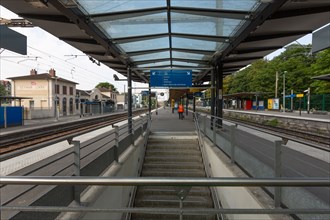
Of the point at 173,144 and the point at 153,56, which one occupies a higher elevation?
the point at 153,56

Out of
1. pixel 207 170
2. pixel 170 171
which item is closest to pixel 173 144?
pixel 170 171

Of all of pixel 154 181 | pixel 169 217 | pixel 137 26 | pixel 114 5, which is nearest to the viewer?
pixel 154 181

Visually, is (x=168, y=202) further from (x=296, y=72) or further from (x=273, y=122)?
(x=296, y=72)

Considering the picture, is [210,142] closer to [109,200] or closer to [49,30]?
[109,200]

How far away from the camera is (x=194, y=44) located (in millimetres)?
9797

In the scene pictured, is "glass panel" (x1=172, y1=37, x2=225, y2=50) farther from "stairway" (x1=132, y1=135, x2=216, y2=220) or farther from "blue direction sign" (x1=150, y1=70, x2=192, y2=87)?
"stairway" (x1=132, y1=135, x2=216, y2=220)

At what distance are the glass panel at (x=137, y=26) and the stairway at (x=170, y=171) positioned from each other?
4.14m

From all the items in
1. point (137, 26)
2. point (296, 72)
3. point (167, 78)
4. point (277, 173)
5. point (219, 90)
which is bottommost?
point (277, 173)

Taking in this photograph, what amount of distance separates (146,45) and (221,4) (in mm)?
4112

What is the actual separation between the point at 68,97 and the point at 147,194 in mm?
50730

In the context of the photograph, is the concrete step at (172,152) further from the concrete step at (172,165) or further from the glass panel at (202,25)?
the glass panel at (202,25)

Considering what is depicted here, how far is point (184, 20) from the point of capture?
23.9 ft

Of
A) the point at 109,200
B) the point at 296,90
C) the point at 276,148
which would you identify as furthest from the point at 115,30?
the point at 296,90

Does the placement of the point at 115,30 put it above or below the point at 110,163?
above
